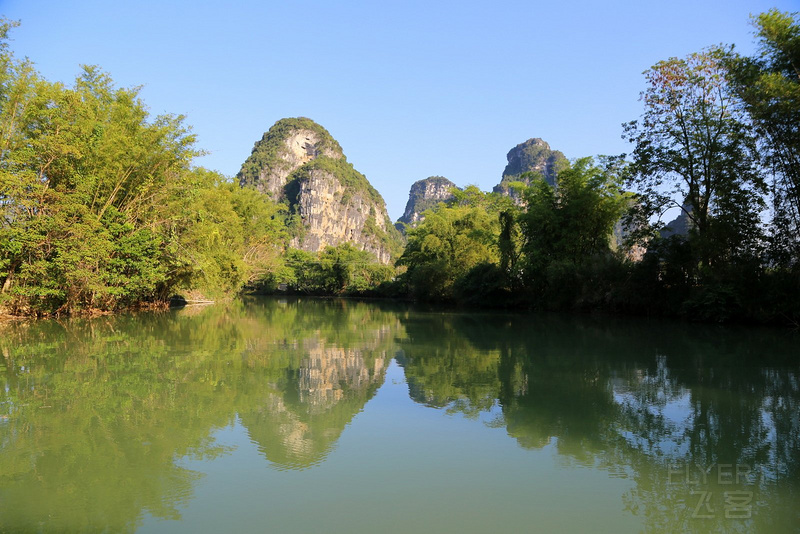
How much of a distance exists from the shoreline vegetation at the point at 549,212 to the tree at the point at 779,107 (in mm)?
56

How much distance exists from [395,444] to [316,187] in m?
109

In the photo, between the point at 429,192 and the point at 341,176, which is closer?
the point at 341,176

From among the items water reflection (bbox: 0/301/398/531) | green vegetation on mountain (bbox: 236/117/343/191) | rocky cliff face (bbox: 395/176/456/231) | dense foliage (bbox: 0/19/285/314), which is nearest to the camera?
water reflection (bbox: 0/301/398/531)

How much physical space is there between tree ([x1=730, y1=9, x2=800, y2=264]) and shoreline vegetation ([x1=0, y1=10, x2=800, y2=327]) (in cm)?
6

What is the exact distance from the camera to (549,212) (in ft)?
89.0

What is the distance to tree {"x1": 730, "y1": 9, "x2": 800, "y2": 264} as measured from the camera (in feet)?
46.9

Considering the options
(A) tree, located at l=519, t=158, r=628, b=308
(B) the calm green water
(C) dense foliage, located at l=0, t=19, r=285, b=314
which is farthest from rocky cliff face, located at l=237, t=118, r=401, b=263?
(B) the calm green water

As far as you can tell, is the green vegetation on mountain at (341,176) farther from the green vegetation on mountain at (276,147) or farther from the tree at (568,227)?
the tree at (568,227)

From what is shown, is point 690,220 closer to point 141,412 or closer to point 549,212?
point 549,212

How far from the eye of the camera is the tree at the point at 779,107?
46.9 feet

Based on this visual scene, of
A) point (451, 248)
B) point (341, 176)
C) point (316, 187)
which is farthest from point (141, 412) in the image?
point (341, 176)

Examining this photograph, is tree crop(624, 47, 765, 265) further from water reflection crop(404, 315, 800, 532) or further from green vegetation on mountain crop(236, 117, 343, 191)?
green vegetation on mountain crop(236, 117, 343, 191)

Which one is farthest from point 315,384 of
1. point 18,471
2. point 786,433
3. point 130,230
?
point 130,230

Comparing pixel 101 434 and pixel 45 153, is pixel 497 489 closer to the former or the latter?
pixel 101 434
